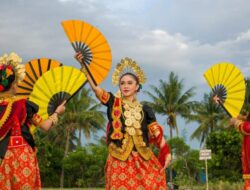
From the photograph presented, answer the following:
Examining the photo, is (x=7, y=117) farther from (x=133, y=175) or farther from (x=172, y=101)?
(x=172, y=101)

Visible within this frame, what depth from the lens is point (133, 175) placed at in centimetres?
495

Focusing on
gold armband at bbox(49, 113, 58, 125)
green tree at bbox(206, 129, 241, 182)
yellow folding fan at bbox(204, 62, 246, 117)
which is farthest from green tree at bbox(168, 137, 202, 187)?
gold armband at bbox(49, 113, 58, 125)

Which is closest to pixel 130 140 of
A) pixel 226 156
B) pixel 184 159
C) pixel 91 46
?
pixel 91 46

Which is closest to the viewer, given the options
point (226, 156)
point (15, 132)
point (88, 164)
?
point (15, 132)

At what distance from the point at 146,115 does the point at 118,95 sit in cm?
41

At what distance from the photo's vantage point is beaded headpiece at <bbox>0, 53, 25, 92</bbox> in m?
4.32

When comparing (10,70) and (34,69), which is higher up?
(34,69)

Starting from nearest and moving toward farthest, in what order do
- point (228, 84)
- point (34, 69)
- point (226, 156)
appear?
point (34, 69), point (228, 84), point (226, 156)

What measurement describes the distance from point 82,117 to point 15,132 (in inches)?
1021

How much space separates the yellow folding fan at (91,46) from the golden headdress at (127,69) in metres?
0.19

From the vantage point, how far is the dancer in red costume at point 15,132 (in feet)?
13.4

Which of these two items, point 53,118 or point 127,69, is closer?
point 53,118

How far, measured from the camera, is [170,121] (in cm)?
3114

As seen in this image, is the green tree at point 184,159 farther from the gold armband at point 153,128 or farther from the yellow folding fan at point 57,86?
the yellow folding fan at point 57,86
